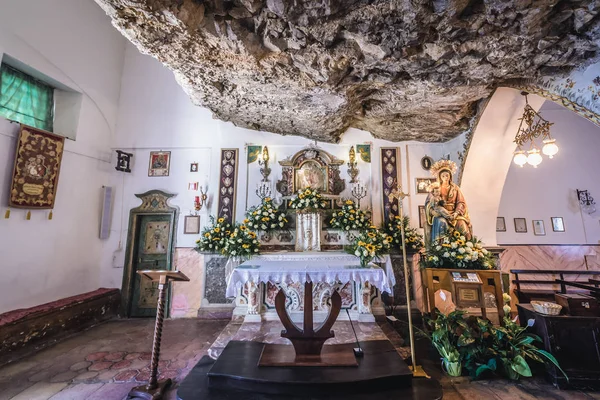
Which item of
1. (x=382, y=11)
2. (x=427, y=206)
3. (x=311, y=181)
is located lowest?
(x=427, y=206)

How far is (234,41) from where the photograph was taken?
3.17 metres

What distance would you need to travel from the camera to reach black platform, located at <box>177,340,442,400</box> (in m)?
2.60

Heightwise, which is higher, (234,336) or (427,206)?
(427,206)

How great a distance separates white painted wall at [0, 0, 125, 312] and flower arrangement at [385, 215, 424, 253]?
6.69m

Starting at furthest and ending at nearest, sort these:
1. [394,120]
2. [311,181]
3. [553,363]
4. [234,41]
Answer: [311,181], [394,120], [234,41], [553,363]

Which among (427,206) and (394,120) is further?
(394,120)

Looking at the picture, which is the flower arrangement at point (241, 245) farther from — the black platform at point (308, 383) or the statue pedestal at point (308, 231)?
the black platform at point (308, 383)

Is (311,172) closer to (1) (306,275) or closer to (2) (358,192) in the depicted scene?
(2) (358,192)

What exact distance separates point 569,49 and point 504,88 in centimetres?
123

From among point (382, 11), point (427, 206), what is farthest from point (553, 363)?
point (382, 11)

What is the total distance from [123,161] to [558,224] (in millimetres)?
11103

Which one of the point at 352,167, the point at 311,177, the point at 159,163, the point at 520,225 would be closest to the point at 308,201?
the point at 311,177

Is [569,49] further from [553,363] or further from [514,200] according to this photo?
[514,200]

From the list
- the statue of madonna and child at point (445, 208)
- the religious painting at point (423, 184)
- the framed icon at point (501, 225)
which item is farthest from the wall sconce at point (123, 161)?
the framed icon at point (501, 225)
